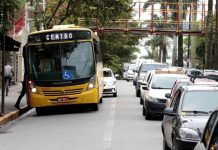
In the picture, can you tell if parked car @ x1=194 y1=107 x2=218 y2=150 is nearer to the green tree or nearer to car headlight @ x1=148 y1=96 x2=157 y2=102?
car headlight @ x1=148 y1=96 x2=157 y2=102

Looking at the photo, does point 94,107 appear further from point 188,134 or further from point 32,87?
point 188,134

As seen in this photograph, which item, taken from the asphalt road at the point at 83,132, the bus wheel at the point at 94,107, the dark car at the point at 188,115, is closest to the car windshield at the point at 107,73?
the bus wheel at the point at 94,107

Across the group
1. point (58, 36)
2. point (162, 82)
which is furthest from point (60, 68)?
point (162, 82)

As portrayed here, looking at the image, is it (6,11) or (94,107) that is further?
(94,107)

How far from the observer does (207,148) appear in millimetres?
6242

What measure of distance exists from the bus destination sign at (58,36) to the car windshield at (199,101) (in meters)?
11.6

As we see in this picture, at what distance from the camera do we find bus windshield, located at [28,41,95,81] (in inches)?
894

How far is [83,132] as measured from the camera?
658 inches

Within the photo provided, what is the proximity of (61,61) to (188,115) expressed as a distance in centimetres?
1230

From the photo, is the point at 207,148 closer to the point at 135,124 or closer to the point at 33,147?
the point at 33,147

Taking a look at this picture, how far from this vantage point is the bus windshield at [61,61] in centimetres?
2272

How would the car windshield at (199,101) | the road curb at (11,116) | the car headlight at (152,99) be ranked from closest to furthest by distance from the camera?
1. the car windshield at (199,101)
2. the car headlight at (152,99)
3. the road curb at (11,116)

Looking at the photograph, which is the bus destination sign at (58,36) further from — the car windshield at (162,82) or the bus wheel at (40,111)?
the car windshield at (162,82)

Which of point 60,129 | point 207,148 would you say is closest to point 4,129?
point 60,129
